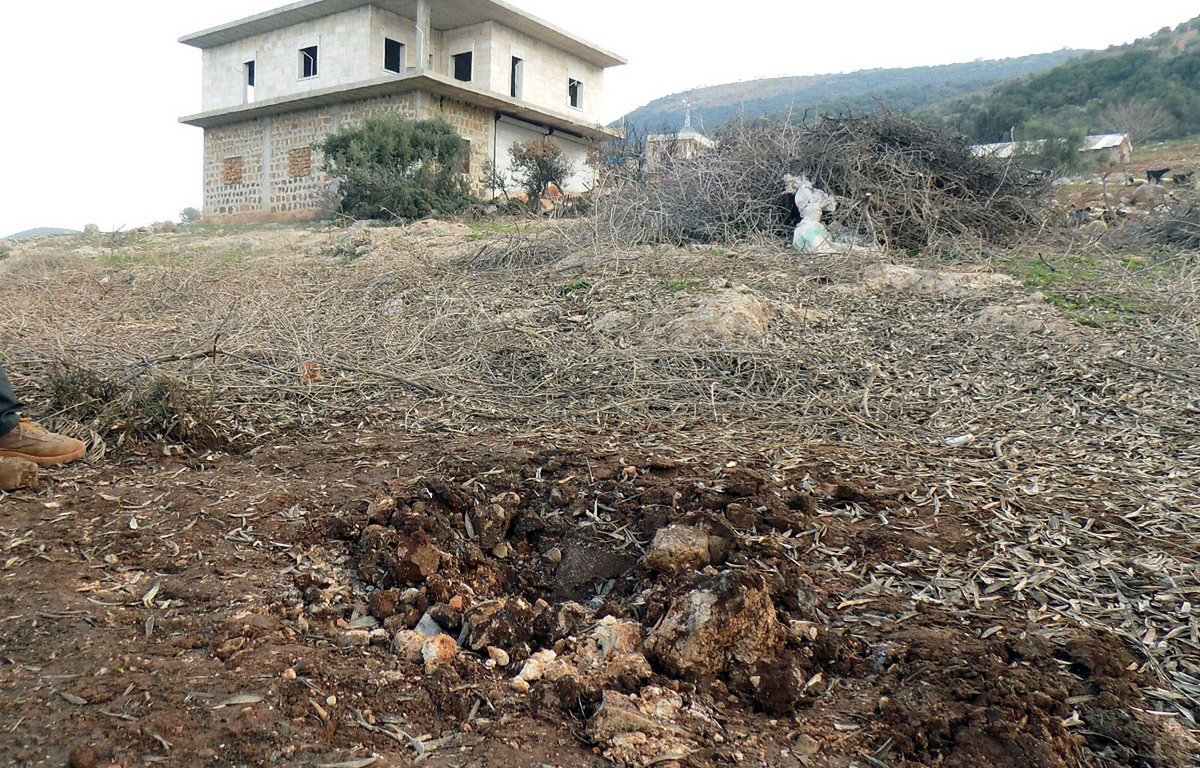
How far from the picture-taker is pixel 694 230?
270 inches

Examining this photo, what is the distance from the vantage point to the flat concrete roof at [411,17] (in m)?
17.7

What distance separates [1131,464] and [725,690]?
193 cm

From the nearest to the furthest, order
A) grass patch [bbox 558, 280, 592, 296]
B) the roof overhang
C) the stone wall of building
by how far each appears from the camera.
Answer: grass patch [bbox 558, 280, 592, 296] < the roof overhang < the stone wall of building

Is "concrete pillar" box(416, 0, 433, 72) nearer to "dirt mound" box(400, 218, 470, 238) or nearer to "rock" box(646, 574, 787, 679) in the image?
"dirt mound" box(400, 218, 470, 238)

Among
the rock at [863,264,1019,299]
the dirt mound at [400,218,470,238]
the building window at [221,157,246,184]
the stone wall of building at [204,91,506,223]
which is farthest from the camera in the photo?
the building window at [221,157,246,184]

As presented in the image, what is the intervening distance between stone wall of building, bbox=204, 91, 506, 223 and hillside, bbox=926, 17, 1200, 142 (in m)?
12.3

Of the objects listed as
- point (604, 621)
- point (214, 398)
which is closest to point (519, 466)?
point (604, 621)

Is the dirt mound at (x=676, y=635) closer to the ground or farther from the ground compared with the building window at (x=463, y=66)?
closer to the ground

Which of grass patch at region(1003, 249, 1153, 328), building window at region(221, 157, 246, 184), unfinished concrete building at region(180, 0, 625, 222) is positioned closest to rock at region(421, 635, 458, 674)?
grass patch at region(1003, 249, 1153, 328)

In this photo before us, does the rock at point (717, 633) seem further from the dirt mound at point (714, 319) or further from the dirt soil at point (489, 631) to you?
the dirt mound at point (714, 319)

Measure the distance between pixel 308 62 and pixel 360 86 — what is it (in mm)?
3170

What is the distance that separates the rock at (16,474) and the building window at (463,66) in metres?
18.7

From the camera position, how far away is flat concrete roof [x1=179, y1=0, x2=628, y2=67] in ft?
58.1

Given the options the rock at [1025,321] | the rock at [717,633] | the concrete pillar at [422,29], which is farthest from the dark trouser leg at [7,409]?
the concrete pillar at [422,29]
